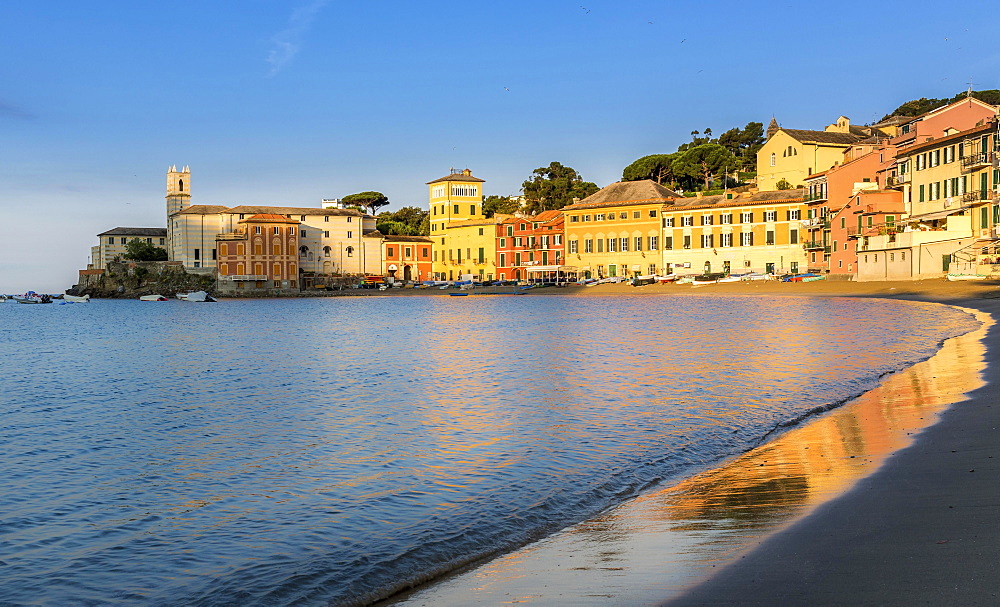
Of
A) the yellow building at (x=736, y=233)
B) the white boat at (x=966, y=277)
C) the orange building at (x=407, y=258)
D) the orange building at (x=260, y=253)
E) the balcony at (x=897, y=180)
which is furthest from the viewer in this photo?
the orange building at (x=407, y=258)

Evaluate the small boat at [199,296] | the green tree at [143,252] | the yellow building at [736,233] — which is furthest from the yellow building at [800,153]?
the green tree at [143,252]

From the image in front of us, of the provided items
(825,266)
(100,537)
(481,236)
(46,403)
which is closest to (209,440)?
(100,537)

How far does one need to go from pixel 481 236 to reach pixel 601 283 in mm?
24778

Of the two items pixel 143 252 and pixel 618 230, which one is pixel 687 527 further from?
pixel 143 252

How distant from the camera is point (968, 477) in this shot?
8602 millimetres

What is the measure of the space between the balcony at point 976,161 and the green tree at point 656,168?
68396 millimetres

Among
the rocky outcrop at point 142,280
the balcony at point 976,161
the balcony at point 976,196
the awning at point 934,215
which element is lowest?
the rocky outcrop at point 142,280

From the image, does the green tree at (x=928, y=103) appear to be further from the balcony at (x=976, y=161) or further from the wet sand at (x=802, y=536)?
the wet sand at (x=802, y=536)

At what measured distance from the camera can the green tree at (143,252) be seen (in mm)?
137125

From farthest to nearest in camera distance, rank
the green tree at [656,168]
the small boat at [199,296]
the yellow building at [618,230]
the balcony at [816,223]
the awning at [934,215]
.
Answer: the green tree at [656,168]
the small boat at [199,296]
the yellow building at [618,230]
the balcony at [816,223]
the awning at [934,215]

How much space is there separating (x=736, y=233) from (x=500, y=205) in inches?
2194

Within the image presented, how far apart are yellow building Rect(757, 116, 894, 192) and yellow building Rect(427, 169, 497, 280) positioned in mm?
39390

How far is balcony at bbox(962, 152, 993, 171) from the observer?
190 feet

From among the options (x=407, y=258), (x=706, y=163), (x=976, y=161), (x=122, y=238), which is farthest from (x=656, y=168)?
(x=122, y=238)
